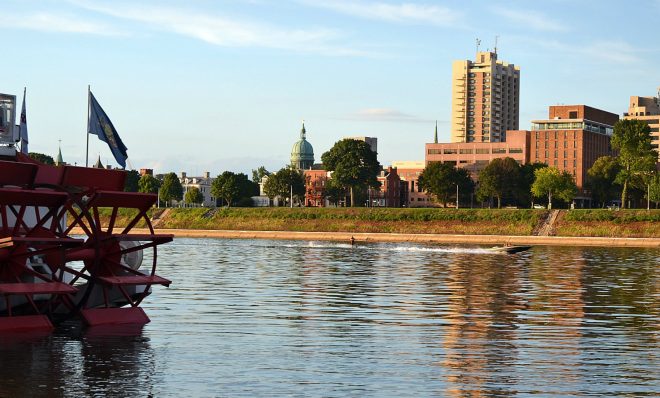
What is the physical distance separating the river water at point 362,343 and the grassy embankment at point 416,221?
3222 inches

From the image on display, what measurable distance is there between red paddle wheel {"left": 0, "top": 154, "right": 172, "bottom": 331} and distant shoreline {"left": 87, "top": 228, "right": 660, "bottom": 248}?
324 feet

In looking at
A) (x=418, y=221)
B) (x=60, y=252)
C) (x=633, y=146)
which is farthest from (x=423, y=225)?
(x=60, y=252)

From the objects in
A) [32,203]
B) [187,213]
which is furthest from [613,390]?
[187,213]

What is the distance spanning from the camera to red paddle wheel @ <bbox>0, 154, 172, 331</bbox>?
3878 centimetres

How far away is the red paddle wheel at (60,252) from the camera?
38.8 metres

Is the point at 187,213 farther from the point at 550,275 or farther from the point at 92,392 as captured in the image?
the point at 92,392

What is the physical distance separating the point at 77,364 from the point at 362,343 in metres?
9.58

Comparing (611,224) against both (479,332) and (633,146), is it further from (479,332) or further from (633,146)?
(479,332)

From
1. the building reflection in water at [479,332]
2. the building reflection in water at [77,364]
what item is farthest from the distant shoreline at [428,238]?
the building reflection in water at [77,364]

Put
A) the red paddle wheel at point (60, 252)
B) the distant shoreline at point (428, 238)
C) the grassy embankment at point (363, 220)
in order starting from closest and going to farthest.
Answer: the red paddle wheel at point (60, 252) < the distant shoreline at point (428, 238) < the grassy embankment at point (363, 220)

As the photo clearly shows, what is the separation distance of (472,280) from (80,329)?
33.0 meters

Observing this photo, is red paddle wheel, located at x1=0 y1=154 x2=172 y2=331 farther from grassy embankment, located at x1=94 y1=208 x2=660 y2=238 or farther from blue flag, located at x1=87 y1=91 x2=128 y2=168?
grassy embankment, located at x1=94 y1=208 x2=660 y2=238

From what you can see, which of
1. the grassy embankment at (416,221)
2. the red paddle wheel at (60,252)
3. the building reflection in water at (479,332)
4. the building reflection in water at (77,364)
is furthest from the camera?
the grassy embankment at (416,221)

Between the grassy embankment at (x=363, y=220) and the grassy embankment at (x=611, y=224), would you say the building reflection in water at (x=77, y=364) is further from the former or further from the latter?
the grassy embankment at (x=363, y=220)
